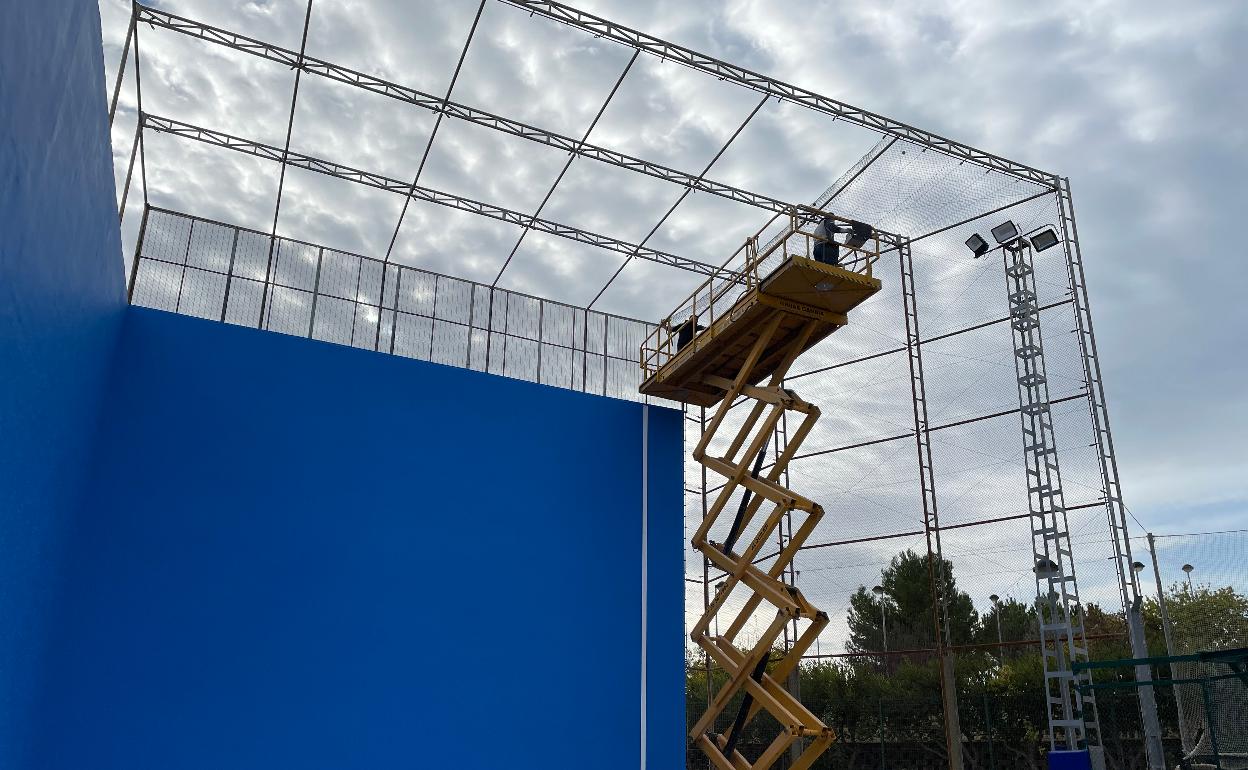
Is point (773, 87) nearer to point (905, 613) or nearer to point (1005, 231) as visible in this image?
point (1005, 231)

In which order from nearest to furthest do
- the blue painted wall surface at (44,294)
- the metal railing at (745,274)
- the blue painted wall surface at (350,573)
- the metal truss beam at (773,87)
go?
1. the blue painted wall surface at (44,294)
2. the blue painted wall surface at (350,573)
3. the metal truss beam at (773,87)
4. the metal railing at (745,274)

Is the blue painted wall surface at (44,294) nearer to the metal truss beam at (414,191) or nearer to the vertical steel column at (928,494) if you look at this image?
the metal truss beam at (414,191)

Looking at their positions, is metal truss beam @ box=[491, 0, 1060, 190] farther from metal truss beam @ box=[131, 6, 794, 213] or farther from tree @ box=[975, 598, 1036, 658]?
tree @ box=[975, 598, 1036, 658]

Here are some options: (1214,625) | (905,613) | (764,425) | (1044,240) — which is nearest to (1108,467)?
(1044,240)

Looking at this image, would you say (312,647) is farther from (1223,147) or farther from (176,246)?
(1223,147)

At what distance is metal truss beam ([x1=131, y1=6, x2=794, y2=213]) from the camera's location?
15.5 meters

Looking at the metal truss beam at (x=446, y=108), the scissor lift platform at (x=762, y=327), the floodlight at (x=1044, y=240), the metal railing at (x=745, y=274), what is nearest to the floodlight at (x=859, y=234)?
the metal railing at (x=745, y=274)

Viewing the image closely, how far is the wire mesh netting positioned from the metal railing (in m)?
1.41

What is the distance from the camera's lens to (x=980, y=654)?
3500 cm

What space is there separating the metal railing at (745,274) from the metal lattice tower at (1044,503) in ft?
13.2

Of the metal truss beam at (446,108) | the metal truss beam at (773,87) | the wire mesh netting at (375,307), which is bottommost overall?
the wire mesh netting at (375,307)

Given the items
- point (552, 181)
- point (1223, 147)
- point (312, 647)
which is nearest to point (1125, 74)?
point (1223, 147)

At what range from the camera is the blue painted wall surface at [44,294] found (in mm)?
6094

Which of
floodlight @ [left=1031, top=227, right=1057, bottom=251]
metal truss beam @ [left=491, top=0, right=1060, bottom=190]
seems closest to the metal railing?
metal truss beam @ [left=491, top=0, right=1060, bottom=190]
